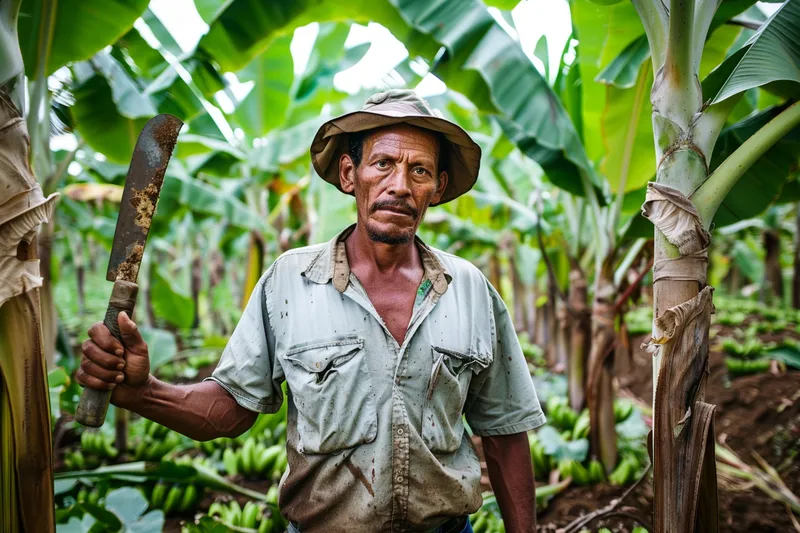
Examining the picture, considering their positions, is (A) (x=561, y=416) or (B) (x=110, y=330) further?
(A) (x=561, y=416)

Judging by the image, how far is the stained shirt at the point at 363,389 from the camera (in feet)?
5.29

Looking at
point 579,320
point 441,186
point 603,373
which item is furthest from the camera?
point 579,320

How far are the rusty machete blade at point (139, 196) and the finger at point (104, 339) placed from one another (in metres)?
0.12

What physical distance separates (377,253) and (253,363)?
20.7 inches

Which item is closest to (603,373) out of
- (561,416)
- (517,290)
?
(561,416)

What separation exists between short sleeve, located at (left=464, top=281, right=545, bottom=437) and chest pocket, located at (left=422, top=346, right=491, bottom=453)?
0.35ft

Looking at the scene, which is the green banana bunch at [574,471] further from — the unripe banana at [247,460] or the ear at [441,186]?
the ear at [441,186]

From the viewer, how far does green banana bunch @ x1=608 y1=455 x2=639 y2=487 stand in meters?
3.88

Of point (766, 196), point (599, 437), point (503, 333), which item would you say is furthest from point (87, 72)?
point (599, 437)

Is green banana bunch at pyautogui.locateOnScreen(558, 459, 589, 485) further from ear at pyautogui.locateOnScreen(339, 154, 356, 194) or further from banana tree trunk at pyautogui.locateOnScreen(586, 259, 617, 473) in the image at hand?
ear at pyautogui.locateOnScreen(339, 154, 356, 194)

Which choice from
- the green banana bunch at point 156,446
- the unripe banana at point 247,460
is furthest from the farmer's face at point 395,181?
the green banana bunch at point 156,446

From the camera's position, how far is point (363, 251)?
1.85m

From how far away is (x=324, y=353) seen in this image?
1.66m

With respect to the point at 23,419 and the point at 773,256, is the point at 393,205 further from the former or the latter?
the point at 773,256
